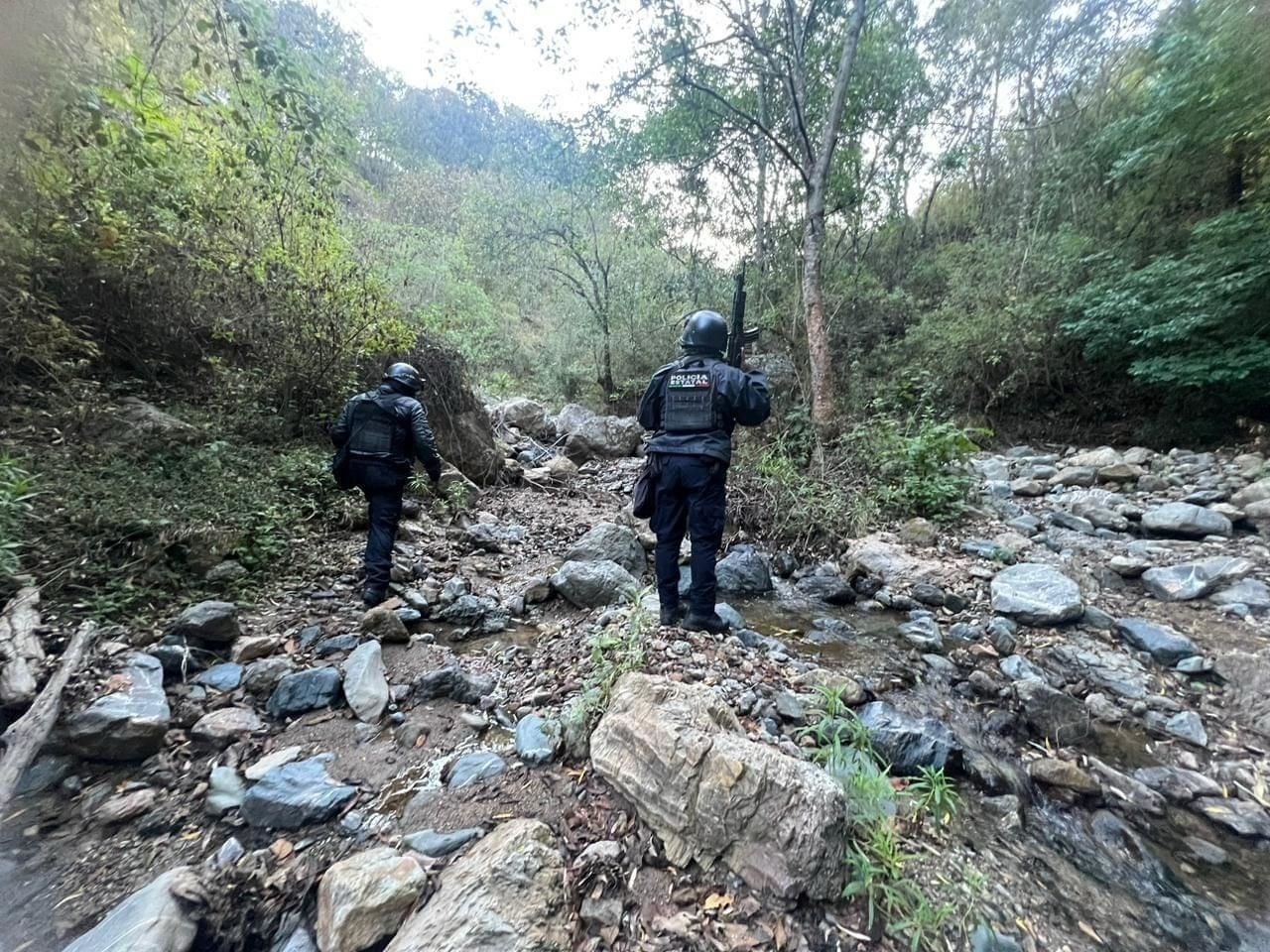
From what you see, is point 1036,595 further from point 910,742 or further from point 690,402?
point 690,402

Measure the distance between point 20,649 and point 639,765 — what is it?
315cm

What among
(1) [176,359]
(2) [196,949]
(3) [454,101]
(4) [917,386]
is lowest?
(2) [196,949]

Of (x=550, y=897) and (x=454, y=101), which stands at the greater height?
(x=454, y=101)

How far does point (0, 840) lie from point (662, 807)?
257 cm

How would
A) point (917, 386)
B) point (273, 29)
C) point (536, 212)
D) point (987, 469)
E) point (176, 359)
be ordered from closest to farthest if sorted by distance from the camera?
point (273, 29) → point (176, 359) → point (987, 469) → point (917, 386) → point (536, 212)

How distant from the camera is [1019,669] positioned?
3.37 meters

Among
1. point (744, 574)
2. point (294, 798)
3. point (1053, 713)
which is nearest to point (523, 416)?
point (744, 574)

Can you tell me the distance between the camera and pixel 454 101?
15.5 m

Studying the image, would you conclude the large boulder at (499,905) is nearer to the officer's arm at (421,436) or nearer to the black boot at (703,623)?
the black boot at (703,623)

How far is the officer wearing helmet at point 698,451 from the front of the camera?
3.51m

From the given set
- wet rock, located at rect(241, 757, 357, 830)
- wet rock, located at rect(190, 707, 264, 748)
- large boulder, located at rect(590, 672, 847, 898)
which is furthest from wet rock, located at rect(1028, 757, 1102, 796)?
wet rock, located at rect(190, 707, 264, 748)

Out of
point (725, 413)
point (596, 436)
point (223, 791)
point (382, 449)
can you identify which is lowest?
point (223, 791)

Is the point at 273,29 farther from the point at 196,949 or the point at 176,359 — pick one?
the point at 196,949

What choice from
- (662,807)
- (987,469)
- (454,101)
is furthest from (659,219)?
(662,807)
